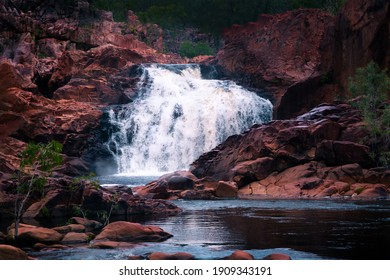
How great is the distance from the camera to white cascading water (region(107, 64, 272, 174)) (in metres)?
56.7

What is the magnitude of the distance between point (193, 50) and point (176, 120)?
1717 inches

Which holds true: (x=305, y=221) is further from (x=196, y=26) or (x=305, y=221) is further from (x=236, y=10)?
(x=196, y=26)

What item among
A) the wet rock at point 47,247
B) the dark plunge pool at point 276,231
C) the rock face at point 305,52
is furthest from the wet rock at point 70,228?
the rock face at point 305,52

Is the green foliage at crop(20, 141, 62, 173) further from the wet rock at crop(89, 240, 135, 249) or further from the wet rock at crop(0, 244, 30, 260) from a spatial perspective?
the wet rock at crop(0, 244, 30, 260)

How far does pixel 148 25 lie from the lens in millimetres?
104125

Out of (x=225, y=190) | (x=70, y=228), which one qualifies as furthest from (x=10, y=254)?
(x=225, y=190)

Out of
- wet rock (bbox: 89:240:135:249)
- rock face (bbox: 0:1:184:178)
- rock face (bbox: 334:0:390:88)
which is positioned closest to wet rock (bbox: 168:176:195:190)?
rock face (bbox: 0:1:184:178)

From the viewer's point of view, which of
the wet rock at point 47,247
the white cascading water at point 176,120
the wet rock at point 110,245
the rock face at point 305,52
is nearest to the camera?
the wet rock at point 47,247

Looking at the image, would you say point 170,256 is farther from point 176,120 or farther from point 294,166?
point 176,120

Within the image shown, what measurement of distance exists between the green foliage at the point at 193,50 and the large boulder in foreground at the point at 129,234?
8281 centimetres

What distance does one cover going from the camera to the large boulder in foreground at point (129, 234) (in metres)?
19.8

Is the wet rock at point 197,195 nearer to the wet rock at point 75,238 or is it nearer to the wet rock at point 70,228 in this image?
the wet rock at point 70,228

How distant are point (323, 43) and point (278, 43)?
11845 mm

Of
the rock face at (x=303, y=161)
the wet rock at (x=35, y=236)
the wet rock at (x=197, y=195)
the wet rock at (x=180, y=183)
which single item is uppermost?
the rock face at (x=303, y=161)
